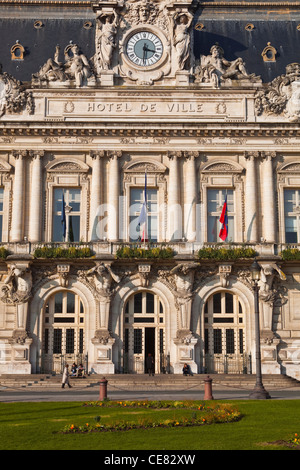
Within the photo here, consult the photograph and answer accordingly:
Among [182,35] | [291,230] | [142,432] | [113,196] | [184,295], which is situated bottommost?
[142,432]

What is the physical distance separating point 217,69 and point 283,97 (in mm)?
4589

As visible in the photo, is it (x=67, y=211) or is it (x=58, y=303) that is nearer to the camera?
(x=58, y=303)

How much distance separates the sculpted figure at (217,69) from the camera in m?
41.8

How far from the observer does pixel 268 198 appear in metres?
40.6

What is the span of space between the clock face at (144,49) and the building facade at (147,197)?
0.10 metres

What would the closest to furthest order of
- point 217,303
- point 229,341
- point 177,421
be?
point 177,421 → point 229,341 → point 217,303

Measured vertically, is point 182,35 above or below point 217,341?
above

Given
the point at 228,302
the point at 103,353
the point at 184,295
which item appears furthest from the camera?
the point at 228,302

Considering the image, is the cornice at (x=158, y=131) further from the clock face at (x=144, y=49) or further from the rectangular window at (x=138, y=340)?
the rectangular window at (x=138, y=340)

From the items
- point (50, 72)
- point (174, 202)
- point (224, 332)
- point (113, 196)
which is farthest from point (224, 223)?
point (50, 72)

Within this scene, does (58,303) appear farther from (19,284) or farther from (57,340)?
(19,284)

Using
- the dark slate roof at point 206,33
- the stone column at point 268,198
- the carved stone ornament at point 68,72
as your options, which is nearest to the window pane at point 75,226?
the carved stone ornament at point 68,72

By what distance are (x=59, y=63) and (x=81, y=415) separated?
2793cm

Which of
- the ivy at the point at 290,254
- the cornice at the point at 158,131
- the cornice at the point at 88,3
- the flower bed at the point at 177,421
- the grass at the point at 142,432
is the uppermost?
the cornice at the point at 88,3
